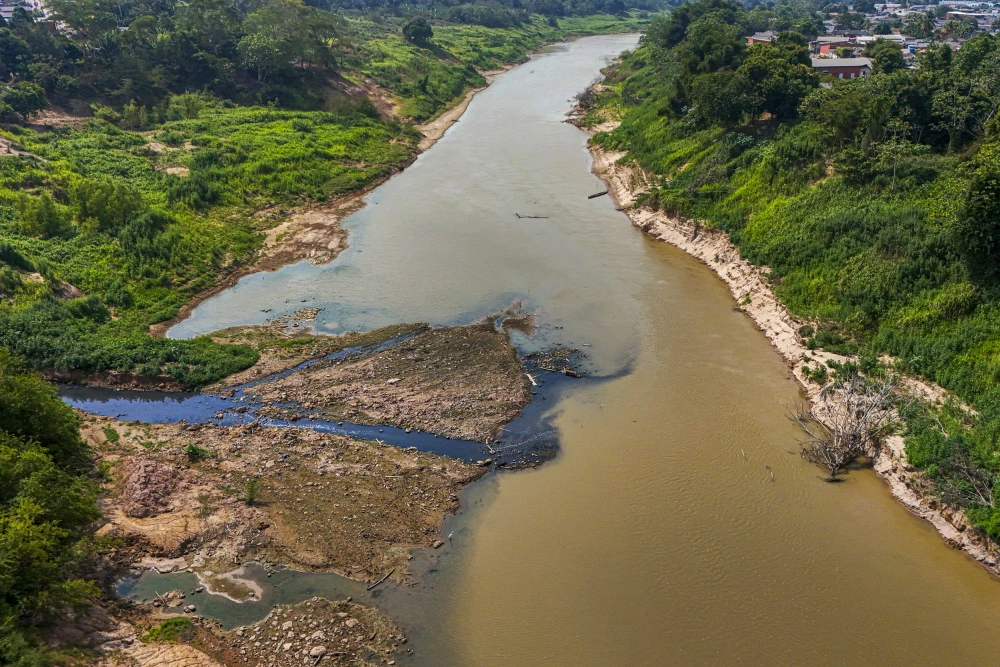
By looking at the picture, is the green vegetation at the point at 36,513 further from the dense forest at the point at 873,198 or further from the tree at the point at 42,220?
the dense forest at the point at 873,198

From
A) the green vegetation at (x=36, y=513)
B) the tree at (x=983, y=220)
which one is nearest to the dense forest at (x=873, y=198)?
the tree at (x=983, y=220)

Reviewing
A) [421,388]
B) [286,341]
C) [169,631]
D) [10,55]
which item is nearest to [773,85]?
[421,388]

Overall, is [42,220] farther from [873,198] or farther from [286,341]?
[873,198]

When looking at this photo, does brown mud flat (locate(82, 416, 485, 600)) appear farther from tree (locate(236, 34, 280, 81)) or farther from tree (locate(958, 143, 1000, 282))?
tree (locate(236, 34, 280, 81))

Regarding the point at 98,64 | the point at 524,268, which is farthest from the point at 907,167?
the point at 98,64

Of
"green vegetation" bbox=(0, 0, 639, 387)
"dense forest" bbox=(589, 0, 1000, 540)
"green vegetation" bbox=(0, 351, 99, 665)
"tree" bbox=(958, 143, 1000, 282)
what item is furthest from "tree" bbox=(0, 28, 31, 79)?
"tree" bbox=(958, 143, 1000, 282)

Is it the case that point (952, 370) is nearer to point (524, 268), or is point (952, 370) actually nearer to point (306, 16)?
point (524, 268)
